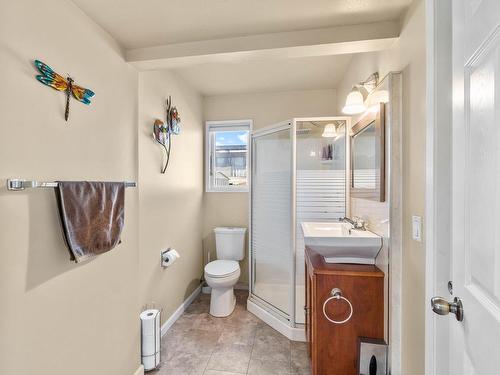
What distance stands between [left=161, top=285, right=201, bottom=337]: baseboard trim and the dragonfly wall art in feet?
6.17

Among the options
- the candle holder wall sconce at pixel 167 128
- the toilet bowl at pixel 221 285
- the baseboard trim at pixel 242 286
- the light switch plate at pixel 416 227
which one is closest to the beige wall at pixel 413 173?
the light switch plate at pixel 416 227

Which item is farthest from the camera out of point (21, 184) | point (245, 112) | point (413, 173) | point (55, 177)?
point (245, 112)

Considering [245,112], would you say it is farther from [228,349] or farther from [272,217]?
[228,349]

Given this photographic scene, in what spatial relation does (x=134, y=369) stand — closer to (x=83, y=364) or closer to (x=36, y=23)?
(x=83, y=364)

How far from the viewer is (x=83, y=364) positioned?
1268 millimetres

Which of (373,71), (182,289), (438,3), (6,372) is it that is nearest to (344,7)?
(438,3)

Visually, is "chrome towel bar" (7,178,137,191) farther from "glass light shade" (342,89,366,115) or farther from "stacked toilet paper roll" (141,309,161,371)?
"glass light shade" (342,89,366,115)

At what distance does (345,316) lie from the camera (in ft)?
4.86

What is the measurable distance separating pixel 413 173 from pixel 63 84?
5.68 feet

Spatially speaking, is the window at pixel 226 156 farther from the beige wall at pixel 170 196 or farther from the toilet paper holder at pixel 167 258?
the toilet paper holder at pixel 167 258

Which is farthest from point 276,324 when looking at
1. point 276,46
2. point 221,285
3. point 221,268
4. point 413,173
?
point 276,46

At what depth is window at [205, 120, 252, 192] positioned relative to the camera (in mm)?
3154

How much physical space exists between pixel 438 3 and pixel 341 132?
1466 mm

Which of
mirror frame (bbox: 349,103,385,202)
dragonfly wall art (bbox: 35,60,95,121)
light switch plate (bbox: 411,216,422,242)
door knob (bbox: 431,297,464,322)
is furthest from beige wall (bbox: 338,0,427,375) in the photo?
dragonfly wall art (bbox: 35,60,95,121)
